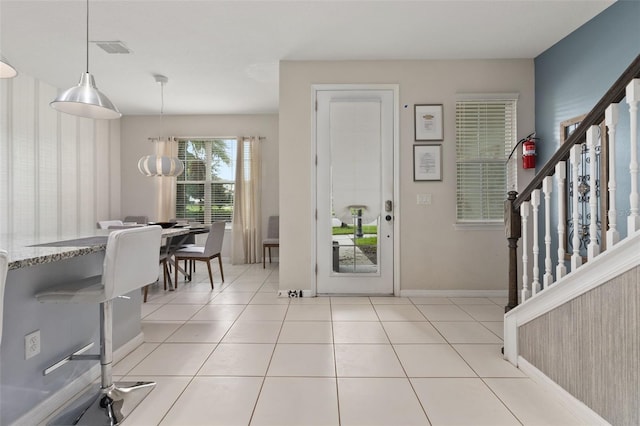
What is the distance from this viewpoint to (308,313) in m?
3.34

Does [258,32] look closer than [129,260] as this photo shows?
No

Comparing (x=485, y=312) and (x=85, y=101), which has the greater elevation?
(x=85, y=101)

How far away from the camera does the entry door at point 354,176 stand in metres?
3.92

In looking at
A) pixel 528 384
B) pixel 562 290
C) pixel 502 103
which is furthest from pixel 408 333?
pixel 502 103

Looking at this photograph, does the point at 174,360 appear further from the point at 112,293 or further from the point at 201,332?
the point at 112,293

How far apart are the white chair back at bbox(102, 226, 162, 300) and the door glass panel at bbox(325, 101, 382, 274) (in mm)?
2291

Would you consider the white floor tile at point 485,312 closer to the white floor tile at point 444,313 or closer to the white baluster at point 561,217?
the white floor tile at point 444,313

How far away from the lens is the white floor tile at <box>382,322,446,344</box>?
8.74ft

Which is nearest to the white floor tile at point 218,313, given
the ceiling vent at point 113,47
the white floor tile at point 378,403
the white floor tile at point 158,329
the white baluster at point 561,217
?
the white floor tile at point 158,329

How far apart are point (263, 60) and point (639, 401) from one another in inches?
165

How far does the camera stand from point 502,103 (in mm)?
3891

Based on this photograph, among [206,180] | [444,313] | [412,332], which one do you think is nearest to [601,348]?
[412,332]

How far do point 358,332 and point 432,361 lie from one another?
71cm

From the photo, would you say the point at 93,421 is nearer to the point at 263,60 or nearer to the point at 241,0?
the point at 241,0
